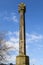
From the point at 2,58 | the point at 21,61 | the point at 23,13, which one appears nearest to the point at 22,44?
the point at 21,61

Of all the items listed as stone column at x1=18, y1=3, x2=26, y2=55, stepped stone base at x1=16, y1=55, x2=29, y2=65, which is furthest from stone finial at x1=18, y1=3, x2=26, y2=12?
stepped stone base at x1=16, y1=55, x2=29, y2=65

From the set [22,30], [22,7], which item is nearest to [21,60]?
[22,30]

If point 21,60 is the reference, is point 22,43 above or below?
above

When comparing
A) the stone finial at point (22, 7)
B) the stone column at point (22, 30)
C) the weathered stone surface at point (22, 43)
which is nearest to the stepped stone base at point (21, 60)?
the weathered stone surface at point (22, 43)

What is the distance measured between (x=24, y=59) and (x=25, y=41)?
6.34ft

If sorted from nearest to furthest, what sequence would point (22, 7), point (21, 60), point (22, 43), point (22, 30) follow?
point (21, 60) < point (22, 43) < point (22, 30) < point (22, 7)

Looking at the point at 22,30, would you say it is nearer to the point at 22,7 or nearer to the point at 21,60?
the point at 22,7

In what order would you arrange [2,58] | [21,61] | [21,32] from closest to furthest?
[21,61]
[21,32]
[2,58]

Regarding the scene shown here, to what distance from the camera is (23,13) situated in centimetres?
1981

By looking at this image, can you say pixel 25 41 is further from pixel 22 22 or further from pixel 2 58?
pixel 2 58

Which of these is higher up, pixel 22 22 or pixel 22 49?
pixel 22 22

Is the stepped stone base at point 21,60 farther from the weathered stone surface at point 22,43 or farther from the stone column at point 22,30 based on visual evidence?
the stone column at point 22,30

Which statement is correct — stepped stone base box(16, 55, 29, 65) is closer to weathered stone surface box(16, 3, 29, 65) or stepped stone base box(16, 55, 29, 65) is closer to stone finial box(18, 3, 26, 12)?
weathered stone surface box(16, 3, 29, 65)

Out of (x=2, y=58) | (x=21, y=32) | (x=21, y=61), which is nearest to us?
(x=21, y=61)
